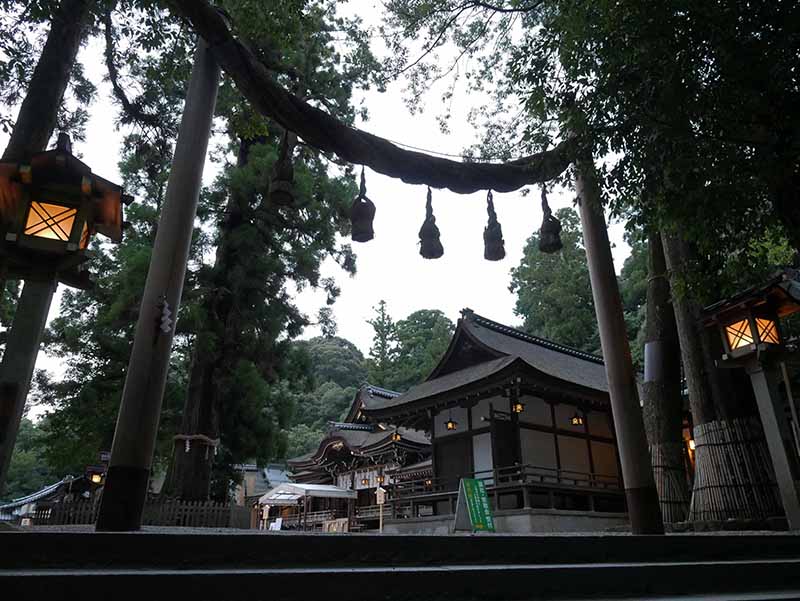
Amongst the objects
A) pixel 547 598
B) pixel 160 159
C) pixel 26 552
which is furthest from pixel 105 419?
pixel 547 598

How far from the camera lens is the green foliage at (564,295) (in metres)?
30.0

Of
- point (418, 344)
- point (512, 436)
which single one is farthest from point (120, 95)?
point (418, 344)

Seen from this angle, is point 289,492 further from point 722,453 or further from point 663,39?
point 663,39

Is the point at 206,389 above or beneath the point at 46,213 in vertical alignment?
above

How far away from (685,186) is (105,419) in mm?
15480

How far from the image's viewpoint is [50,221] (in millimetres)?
3908

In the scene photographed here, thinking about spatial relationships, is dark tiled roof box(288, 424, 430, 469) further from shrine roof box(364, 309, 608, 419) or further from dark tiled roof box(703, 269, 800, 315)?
dark tiled roof box(703, 269, 800, 315)

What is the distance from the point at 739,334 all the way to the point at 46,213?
745cm

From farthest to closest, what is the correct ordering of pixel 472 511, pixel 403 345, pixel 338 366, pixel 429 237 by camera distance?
pixel 338 366, pixel 403 345, pixel 472 511, pixel 429 237

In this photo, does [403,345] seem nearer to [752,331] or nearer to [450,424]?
[450,424]

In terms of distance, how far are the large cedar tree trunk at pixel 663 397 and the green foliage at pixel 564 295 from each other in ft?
70.1

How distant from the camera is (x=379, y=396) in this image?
88.8ft

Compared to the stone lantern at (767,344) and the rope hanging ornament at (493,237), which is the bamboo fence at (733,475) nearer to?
the stone lantern at (767,344)

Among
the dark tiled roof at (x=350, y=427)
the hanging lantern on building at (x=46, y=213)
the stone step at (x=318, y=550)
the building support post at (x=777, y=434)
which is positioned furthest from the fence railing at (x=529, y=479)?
the hanging lantern on building at (x=46, y=213)
